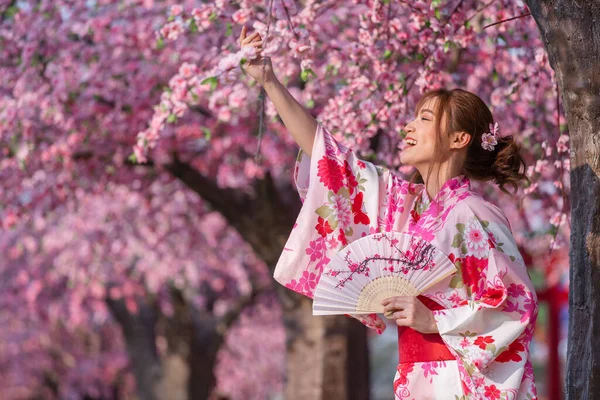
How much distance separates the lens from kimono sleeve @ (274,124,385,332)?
3.73 m

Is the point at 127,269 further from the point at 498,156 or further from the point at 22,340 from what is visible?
the point at 498,156

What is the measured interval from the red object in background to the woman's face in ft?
40.5

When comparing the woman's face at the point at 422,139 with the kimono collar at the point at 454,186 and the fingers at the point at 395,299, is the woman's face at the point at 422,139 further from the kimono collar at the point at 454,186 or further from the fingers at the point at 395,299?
the fingers at the point at 395,299

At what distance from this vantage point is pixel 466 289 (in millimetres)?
→ 3352

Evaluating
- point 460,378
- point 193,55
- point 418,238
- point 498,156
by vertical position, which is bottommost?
point 460,378

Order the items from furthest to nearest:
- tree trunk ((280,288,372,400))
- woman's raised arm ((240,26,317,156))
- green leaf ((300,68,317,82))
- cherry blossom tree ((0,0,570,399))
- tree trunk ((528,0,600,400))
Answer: tree trunk ((280,288,372,400)) → cherry blossom tree ((0,0,570,399)) → green leaf ((300,68,317,82)) → woman's raised arm ((240,26,317,156)) → tree trunk ((528,0,600,400))

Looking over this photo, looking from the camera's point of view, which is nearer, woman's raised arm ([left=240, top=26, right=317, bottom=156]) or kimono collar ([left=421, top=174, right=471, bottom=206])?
kimono collar ([left=421, top=174, right=471, bottom=206])

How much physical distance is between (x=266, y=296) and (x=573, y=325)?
38.4ft

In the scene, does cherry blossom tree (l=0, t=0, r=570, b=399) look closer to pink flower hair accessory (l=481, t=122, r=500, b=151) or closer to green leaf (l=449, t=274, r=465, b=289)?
pink flower hair accessory (l=481, t=122, r=500, b=151)

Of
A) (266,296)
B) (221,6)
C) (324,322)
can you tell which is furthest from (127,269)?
(221,6)

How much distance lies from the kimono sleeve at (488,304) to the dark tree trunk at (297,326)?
5.28 metres

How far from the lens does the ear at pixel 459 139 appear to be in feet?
11.6

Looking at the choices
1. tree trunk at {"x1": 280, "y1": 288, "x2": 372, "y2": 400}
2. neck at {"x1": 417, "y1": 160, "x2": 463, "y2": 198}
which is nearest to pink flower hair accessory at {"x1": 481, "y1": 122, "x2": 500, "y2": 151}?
neck at {"x1": 417, "y1": 160, "x2": 463, "y2": 198}

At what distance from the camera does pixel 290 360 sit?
29.2 ft
